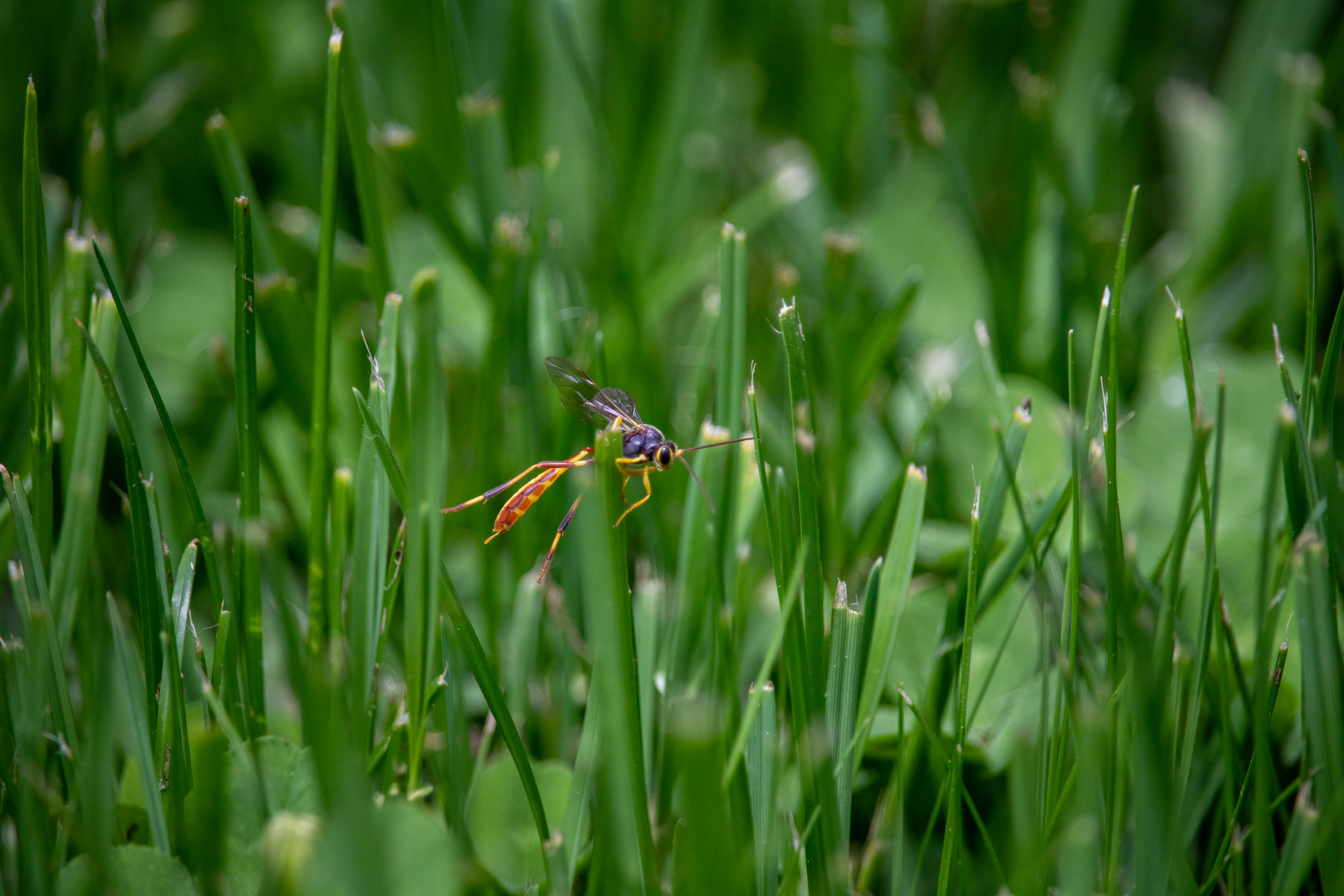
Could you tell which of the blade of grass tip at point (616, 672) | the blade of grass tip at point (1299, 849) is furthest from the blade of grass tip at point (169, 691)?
the blade of grass tip at point (1299, 849)

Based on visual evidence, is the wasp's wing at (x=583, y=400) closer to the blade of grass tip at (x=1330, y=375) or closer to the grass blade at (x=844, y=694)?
the grass blade at (x=844, y=694)

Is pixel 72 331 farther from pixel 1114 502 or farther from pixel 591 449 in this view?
pixel 1114 502

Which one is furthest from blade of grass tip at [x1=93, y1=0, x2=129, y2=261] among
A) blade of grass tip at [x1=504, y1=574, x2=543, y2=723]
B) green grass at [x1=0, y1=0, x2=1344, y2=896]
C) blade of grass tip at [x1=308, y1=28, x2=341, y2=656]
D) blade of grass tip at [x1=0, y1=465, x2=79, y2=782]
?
blade of grass tip at [x1=504, y1=574, x2=543, y2=723]

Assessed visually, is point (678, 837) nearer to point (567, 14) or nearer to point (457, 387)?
point (457, 387)

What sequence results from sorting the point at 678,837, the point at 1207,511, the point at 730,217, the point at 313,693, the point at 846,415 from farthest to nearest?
the point at 730,217, the point at 846,415, the point at 1207,511, the point at 678,837, the point at 313,693

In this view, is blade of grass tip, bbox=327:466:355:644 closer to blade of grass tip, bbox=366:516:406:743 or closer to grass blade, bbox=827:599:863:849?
blade of grass tip, bbox=366:516:406:743

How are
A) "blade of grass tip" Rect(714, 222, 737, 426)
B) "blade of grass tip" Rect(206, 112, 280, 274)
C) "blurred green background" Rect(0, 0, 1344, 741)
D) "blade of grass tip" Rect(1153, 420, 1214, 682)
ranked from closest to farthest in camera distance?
"blade of grass tip" Rect(1153, 420, 1214, 682), "blade of grass tip" Rect(714, 222, 737, 426), "blade of grass tip" Rect(206, 112, 280, 274), "blurred green background" Rect(0, 0, 1344, 741)

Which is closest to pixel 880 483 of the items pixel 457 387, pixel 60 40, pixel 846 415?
pixel 846 415

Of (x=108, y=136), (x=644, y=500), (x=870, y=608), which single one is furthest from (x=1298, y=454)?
(x=108, y=136)
